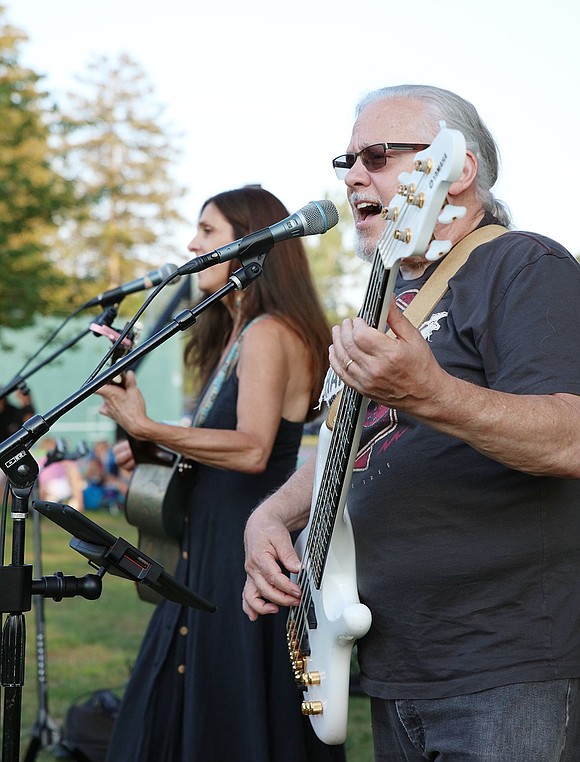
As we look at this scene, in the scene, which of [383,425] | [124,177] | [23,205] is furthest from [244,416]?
[124,177]

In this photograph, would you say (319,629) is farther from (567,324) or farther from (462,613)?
(567,324)

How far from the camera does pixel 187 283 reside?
6328mm

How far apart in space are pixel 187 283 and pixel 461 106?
172 inches

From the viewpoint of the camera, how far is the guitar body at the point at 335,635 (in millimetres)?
1892

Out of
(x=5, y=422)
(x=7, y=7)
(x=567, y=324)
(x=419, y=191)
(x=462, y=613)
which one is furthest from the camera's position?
(x=7, y=7)

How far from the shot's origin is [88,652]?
6188mm

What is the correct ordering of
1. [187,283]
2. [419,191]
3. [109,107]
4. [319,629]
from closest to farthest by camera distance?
[419,191] → [319,629] → [187,283] → [109,107]

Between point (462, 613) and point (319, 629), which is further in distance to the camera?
point (319, 629)

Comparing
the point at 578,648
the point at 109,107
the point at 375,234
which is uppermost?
the point at 109,107

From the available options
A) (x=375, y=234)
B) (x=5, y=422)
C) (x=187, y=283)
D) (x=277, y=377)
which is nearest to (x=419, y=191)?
(x=375, y=234)

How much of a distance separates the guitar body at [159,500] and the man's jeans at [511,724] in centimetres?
153

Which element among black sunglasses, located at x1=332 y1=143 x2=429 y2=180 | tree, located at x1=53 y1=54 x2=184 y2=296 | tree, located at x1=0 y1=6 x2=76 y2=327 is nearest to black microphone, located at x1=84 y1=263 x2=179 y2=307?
black sunglasses, located at x1=332 y1=143 x2=429 y2=180

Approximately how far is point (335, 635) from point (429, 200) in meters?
0.95

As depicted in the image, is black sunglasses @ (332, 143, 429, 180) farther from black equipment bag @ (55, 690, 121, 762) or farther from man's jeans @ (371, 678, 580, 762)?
black equipment bag @ (55, 690, 121, 762)
